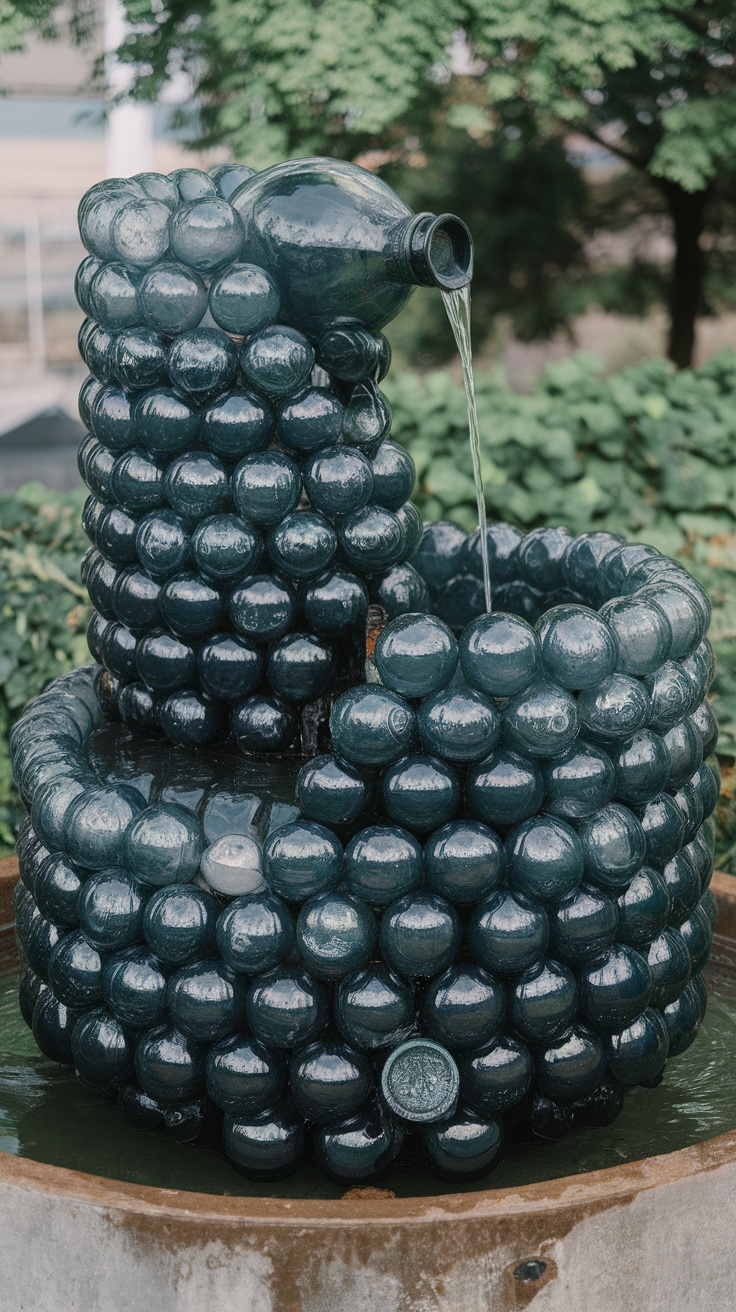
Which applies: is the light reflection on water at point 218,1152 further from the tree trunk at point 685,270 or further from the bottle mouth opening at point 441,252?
the tree trunk at point 685,270

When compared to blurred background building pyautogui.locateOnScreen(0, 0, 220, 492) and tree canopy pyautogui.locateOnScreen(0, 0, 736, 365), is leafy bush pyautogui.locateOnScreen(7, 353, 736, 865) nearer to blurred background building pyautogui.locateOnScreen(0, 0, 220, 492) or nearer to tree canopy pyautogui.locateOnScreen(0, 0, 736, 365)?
tree canopy pyautogui.locateOnScreen(0, 0, 736, 365)

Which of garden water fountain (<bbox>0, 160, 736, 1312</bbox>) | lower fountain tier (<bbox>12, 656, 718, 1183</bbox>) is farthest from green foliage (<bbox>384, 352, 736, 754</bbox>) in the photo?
lower fountain tier (<bbox>12, 656, 718, 1183</bbox>)

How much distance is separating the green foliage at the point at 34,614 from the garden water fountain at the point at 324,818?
6.97 ft

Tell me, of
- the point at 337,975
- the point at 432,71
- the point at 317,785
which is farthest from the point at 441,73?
the point at 337,975

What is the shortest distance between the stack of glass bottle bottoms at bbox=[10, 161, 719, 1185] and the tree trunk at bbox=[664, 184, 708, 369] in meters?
6.03

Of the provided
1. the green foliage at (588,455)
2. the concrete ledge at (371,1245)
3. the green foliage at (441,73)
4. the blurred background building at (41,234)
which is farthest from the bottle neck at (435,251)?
the blurred background building at (41,234)

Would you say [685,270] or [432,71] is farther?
[685,270]

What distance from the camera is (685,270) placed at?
823 centimetres

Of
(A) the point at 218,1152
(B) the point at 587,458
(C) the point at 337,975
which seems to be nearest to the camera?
(C) the point at 337,975

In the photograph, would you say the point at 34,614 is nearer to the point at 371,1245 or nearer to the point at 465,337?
the point at 465,337

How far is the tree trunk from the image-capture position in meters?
8.02

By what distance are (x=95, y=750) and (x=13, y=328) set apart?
436 inches

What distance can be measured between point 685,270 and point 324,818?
6.92 meters

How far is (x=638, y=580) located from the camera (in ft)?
8.52
